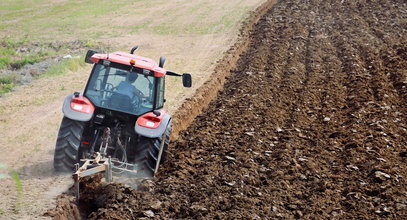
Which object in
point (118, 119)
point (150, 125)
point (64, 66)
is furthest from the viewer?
point (64, 66)

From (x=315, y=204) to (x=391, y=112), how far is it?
199 inches

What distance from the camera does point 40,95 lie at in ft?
50.7

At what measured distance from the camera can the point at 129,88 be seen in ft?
32.0

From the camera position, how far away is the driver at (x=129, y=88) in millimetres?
9711

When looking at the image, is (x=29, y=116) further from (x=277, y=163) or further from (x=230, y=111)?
(x=277, y=163)

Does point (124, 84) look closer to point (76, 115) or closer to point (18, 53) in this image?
point (76, 115)

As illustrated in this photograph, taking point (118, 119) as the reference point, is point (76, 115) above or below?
above

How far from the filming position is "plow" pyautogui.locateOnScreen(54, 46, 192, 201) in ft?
30.2

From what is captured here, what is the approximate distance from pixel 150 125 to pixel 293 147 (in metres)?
2.54

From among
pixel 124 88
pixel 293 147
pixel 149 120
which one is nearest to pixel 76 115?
pixel 124 88

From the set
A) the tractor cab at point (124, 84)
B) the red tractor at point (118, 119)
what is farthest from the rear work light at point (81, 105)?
the tractor cab at point (124, 84)

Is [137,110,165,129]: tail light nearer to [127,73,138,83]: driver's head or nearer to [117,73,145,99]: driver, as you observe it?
[117,73,145,99]: driver

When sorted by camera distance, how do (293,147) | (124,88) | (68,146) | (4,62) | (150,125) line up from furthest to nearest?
(4,62)
(293,147)
(124,88)
(150,125)
(68,146)

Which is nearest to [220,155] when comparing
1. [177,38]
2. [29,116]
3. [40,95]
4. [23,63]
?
[29,116]
